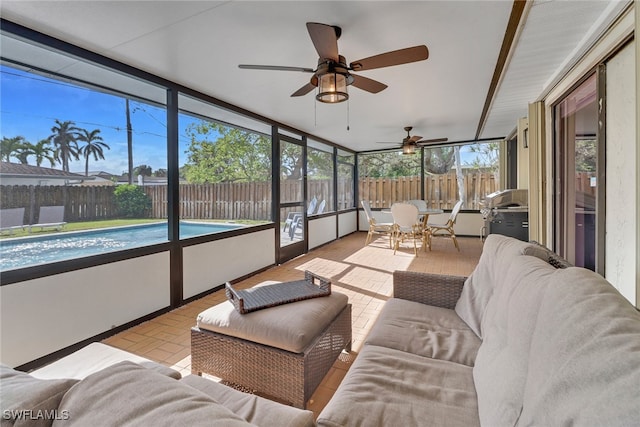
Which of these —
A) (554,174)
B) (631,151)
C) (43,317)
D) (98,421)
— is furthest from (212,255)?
(554,174)

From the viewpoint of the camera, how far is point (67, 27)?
6.73ft

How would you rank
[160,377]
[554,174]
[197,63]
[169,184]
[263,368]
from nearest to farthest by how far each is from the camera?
[160,377], [263,368], [197,63], [169,184], [554,174]

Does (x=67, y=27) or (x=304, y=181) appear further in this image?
(x=304, y=181)

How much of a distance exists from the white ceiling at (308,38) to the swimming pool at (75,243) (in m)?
1.34

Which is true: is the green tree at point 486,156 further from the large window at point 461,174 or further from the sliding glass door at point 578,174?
the sliding glass door at point 578,174

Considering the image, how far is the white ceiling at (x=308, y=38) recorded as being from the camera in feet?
6.23

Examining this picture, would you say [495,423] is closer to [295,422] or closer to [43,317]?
[295,422]

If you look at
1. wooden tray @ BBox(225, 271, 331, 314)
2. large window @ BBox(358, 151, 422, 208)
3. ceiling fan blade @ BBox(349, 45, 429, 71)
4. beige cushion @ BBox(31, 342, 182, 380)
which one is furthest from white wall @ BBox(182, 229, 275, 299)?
large window @ BBox(358, 151, 422, 208)

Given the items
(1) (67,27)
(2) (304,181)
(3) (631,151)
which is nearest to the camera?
(3) (631,151)

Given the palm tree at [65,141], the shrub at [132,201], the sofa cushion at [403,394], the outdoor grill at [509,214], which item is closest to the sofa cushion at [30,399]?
the sofa cushion at [403,394]

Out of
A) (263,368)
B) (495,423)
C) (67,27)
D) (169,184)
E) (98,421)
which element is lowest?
(263,368)

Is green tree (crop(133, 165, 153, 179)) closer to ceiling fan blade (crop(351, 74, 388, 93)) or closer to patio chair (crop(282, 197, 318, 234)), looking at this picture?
ceiling fan blade (crop(351, 74, 388, 93))

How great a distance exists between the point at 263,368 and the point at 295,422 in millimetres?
836

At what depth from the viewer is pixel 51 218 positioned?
2.31 m
